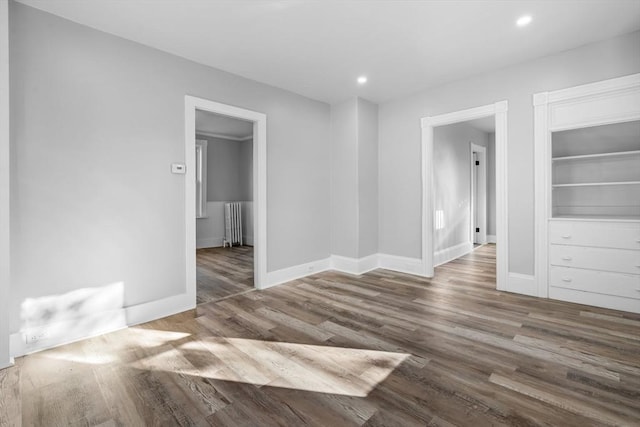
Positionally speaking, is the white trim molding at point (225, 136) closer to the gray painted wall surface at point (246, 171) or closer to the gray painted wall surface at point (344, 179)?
the gray painted wall surface at point (246, 171)

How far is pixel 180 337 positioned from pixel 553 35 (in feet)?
14.5

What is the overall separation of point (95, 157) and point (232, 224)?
198 inches

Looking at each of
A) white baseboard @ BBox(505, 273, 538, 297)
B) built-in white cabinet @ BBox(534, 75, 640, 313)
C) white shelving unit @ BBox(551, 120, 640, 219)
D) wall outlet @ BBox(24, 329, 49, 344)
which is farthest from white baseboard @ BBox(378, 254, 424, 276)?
wall outlet @ BBox(24, 329, 49, 344)

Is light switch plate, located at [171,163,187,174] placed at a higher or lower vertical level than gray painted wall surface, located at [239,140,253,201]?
lower

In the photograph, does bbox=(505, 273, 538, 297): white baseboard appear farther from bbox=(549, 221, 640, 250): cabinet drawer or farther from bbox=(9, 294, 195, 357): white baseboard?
bbox=(9, 294, 195, 357): white baseboard

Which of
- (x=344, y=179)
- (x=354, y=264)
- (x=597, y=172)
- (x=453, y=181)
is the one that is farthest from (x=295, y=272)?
(x=597, y=172)

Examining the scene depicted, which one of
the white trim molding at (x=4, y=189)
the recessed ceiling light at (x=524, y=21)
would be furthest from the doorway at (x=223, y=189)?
the recessed ceiling light at (x=524, y=21)

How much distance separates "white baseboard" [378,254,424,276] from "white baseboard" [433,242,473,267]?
679 mm

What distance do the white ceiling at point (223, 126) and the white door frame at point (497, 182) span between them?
11.8 ft

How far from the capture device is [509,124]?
360cm

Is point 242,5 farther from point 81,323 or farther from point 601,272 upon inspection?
point 601,272

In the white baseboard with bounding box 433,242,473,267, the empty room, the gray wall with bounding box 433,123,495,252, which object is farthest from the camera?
the gray wall with bounding box 433,123,495,252

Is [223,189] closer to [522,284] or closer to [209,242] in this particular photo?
[209,242]

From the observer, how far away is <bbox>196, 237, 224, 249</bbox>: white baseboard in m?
7.20
